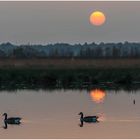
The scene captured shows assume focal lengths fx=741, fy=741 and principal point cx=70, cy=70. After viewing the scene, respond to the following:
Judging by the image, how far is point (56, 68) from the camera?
164ft


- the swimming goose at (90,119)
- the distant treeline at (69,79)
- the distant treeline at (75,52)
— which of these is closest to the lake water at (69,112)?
the swimming goose at (90,119)

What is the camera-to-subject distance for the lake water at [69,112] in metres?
21.3

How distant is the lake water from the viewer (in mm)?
21328

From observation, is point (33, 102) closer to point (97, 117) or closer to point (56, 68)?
point (97, 117)

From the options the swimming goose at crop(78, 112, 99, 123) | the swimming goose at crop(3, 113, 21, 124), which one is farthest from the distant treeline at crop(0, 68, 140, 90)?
the swimming goose at crop(3, 113, 21, 124)

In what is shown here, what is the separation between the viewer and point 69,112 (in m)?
26.7

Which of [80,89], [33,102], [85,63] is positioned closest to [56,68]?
[85,63]

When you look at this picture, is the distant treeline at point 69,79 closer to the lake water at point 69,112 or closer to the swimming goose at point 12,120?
the lake water at point 69,112

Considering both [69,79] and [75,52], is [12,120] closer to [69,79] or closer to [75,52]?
[69,79]

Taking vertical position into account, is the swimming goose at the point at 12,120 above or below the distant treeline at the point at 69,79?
below

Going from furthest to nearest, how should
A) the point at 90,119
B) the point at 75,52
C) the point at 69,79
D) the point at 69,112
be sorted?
the point at 75,52, the point at 69,79, the point at 69,112, the point at 90,119

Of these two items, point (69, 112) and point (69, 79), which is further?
point (69, 79)

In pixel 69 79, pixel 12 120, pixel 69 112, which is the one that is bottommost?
pixel 12 120

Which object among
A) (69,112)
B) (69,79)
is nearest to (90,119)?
(69,112)
